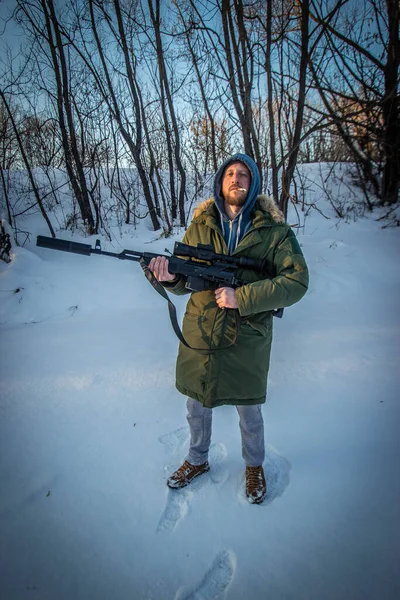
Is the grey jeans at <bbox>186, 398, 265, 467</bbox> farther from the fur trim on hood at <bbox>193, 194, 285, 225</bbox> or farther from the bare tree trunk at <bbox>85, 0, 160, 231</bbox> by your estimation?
the bare tree trunk at <bbox>85, 0, 160, 231</bbox>

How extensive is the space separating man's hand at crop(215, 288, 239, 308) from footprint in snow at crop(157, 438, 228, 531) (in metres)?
1.33

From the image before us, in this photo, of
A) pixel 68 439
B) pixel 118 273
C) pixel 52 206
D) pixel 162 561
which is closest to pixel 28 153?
pixel 52 206

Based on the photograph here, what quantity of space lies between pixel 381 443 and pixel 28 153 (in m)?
11.6

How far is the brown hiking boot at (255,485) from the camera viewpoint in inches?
71.4

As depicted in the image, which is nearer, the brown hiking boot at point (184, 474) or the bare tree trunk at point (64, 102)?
the brown hiking boot at point (184, 474)

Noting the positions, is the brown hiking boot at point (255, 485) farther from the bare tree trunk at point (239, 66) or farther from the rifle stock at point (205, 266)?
the bare tree trunk at point (239, 66)

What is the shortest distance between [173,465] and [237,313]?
→ 135 cm

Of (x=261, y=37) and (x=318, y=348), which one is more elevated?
(x=261, y=37)

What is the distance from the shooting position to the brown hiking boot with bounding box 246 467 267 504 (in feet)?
5.95

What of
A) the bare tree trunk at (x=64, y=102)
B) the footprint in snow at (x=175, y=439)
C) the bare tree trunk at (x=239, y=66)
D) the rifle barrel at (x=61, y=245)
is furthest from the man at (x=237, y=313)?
the bare tree trunk at (x=64, y=102)

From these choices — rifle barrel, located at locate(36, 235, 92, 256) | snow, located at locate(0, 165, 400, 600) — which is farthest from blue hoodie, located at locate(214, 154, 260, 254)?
snow, located at locate(0, 165, 400, 600)

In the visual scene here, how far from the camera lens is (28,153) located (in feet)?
29.3

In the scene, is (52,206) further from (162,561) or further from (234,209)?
(162,561)

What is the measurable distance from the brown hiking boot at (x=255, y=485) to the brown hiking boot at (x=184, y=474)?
1.16ft
